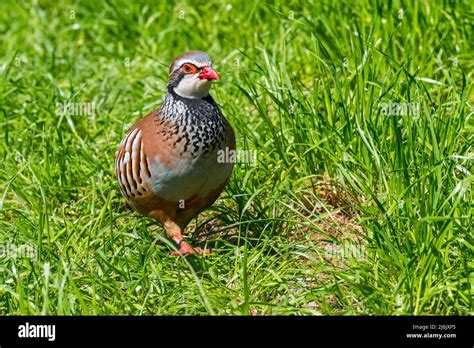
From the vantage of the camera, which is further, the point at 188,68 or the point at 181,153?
the point at 188,68

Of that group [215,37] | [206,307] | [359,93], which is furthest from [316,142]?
[215,37]

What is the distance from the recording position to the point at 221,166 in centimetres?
418

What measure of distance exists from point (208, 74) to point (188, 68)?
0.12 metres

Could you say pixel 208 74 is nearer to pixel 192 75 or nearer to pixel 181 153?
pixel 192 75

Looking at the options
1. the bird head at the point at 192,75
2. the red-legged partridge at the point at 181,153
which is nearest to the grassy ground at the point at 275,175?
the red-legged partridge at the point at 181,153

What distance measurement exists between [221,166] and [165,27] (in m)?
2.97

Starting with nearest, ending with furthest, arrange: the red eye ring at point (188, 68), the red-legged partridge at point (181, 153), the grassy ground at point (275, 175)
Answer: the grassy ground at point (275, 175)
the red-legged partridge at point (181, 153)
the red eye ring at point (188, 68)

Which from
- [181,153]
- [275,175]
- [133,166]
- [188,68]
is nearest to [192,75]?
[188,68]

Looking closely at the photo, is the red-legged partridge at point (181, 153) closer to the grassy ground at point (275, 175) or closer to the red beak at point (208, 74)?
the red beak at point (208, 74)

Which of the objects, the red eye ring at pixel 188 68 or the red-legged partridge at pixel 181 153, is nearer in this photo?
the red-legged partridge at pixel 181 153

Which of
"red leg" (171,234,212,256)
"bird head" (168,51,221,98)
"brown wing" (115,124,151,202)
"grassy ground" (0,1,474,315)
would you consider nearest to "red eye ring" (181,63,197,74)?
"bird head" (168,51,221,98)

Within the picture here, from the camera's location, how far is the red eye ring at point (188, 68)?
423 centimetres

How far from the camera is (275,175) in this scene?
15.3ft
